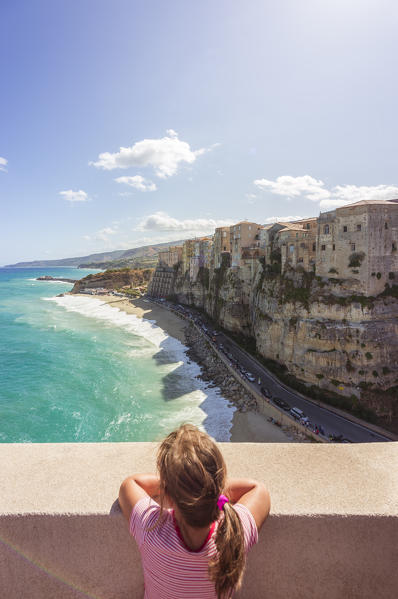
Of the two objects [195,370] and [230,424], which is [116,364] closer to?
[195,370]

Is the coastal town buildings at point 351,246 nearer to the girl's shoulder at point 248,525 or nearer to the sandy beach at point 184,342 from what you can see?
the sandy beach at point 184,342

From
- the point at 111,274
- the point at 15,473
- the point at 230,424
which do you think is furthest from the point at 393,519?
the point at 111,274

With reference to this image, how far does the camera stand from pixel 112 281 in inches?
3809

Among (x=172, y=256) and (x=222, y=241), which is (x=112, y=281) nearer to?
(x=172, y=256)

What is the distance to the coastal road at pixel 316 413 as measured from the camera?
1866cm

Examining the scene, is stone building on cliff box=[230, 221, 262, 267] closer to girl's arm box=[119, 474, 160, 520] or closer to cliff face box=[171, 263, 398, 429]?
cliff face box=[171, 263, 398, 429]

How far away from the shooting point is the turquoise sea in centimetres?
2005

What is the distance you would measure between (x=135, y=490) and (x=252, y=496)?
2.34 ft

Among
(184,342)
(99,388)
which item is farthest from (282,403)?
(184,342)

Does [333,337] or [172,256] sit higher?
[172,256]

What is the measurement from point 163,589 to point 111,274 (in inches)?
4010

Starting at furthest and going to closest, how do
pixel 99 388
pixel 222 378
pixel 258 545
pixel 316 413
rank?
pixel 222 378 < pixel 99 388 < pixel 316 413 < pixel 258 545

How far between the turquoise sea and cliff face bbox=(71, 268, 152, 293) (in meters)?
50.1

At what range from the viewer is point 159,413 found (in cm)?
2186
